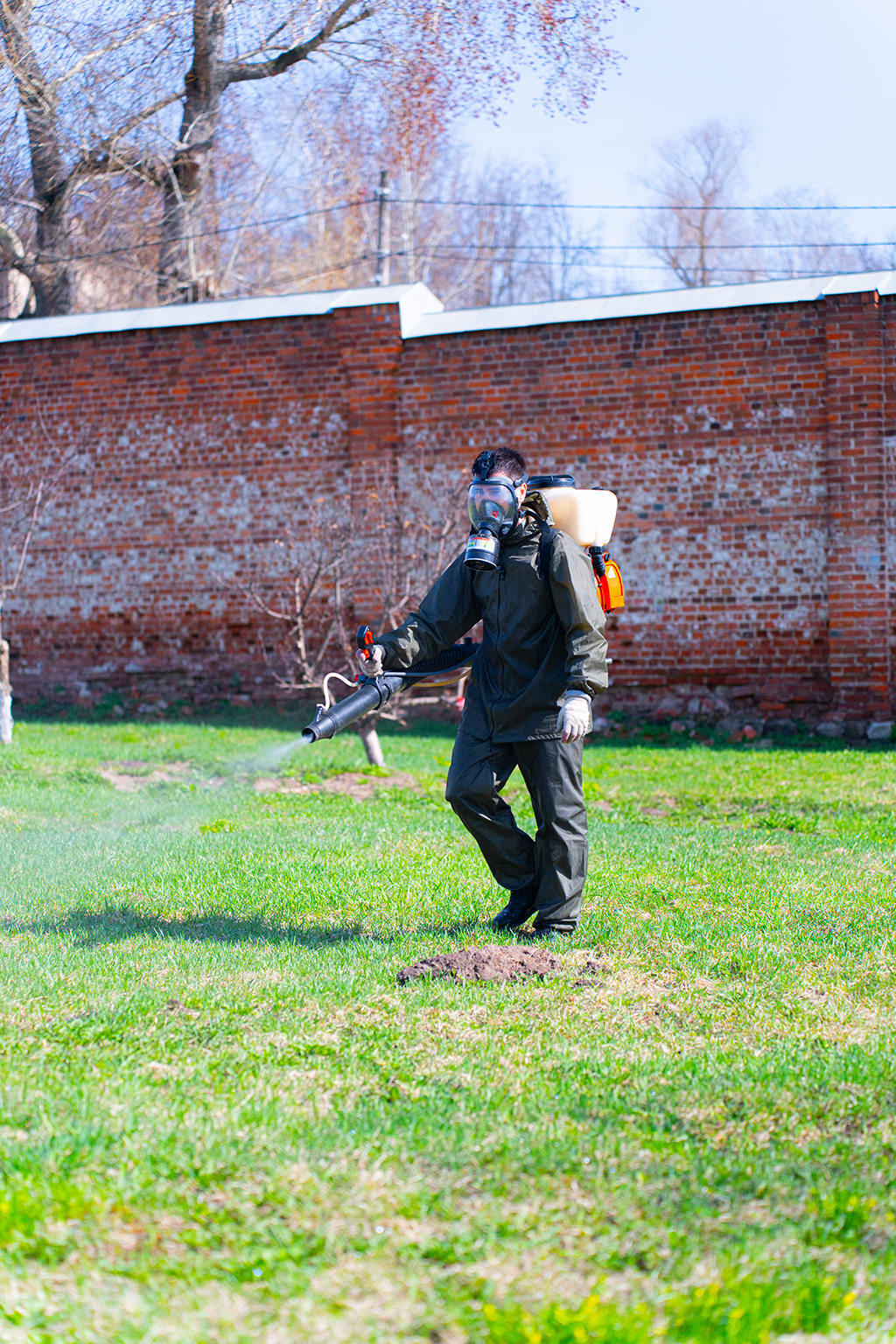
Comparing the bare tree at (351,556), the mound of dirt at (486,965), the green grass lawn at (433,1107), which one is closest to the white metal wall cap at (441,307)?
the bare tree at (351,556)

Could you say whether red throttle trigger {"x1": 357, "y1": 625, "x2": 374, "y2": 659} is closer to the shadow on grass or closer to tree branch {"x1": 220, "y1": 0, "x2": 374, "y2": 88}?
the shadow on grass

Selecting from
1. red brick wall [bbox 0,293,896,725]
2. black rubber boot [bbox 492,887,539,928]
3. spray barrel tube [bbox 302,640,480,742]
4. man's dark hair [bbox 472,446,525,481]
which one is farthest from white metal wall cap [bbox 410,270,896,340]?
black rubber boot [bbox 492,887,539,928]

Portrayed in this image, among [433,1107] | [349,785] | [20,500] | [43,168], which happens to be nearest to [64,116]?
[43,168]

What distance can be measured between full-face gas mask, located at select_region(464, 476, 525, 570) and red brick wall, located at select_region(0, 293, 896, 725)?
7.67 m

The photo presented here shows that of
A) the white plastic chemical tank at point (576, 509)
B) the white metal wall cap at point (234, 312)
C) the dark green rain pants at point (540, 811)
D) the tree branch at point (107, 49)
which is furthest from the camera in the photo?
the tree branch at point (107, 49)

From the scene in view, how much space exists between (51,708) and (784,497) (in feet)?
28.4

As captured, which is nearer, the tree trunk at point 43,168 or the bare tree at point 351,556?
the bare tree at point 351,556

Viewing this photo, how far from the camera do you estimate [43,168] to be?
57.2 ft

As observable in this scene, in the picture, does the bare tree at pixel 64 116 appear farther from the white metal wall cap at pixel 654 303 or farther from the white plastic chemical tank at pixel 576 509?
the white plastic chemical tank at pixel 576 509

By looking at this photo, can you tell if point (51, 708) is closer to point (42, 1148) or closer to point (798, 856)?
point (798, 856)

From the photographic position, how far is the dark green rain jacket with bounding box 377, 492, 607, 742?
193 inches

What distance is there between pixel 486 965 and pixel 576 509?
199 cm

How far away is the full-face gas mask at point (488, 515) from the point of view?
4.87 m

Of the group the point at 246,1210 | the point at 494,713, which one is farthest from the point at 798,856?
the point at 246,1210
